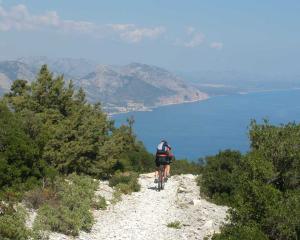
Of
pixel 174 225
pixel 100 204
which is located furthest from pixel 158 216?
pixel 100 204

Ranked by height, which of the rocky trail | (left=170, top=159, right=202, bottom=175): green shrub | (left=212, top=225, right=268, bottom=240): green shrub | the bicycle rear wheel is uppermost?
(left=212, top=225, right=268, bottom=240): green shrub

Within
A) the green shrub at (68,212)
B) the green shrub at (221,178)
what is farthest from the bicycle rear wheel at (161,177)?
the green shrub at (68,212)

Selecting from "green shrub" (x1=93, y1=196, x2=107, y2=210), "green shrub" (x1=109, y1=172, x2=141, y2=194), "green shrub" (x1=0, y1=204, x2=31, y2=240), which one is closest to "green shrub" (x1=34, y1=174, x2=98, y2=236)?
"green shrub" (x1=93, y1=196, x2=107, y2=210)

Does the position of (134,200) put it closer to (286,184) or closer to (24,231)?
(286,184)

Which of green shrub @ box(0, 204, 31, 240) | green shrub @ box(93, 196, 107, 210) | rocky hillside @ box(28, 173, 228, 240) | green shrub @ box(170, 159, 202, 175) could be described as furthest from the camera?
green shrub @ box(170, 159, 202, 175)

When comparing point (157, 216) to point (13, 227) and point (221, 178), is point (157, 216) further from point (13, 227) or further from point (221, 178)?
point (13, 227)

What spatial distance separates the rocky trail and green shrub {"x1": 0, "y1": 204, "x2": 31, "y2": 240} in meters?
1.04

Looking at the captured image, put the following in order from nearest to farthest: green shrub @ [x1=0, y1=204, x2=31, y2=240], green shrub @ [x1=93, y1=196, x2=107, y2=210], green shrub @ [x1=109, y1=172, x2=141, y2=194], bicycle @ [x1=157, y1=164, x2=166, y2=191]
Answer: green shrub @ [x1=0, y1=204, x2=31, y2=240]
green shrub @ [x1=93, y1=196, x2=107, y2=210]
green shrub @ [x1=109, y1=172, x2=141, y2=194]
bicycle @ [x1=157, y1=164, x2=166, y2=191]

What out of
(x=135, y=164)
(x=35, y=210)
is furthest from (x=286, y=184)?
(x=135, y=164)

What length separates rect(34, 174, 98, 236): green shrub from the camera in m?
13.5

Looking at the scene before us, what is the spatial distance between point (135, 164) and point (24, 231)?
2205 centimetres

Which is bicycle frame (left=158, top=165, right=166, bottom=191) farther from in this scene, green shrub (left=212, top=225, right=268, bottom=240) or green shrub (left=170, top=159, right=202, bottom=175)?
green shrub (left=212, top=225, right=268, bottom=240)

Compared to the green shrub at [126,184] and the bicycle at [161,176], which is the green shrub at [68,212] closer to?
the green shrub at [126,184]

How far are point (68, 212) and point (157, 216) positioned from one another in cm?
395
